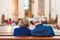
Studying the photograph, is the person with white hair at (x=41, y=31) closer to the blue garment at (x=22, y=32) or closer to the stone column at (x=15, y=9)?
the blue garment at (x=22, y=32)

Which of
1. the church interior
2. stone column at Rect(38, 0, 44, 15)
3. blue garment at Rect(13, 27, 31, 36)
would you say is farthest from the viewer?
stone column at Rect(38, 0, 44, 15)

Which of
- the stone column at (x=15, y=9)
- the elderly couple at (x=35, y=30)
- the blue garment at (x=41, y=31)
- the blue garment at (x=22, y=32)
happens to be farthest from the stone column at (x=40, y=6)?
the blue garment at (x=41, y=31)

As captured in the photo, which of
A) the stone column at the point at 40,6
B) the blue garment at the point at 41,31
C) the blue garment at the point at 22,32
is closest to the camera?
the blue garment at the point at 41,31

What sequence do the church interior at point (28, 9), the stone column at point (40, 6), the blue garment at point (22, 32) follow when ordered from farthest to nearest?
the stone column at point (40, 6)
the church interior at point (28, 9)
the blue garment at point (22, 32)

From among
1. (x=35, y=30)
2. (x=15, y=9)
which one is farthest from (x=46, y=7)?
(x=35, y=30)

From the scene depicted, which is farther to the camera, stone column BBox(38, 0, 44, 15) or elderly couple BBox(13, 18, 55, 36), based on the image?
stone column BBox(38, 0, 44, 15)

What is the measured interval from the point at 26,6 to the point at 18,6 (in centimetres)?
23

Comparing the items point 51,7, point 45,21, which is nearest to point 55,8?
point 51,7

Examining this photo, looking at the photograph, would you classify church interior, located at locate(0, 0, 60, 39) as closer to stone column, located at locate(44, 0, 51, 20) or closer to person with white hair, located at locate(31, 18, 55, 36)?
stone column, located at locate(44, 0, 51, 20)

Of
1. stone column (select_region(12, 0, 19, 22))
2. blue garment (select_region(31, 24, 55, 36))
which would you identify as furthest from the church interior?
blue garment (select_region(31, 24, 55, 36))

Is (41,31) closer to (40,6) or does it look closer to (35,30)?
(35,30)

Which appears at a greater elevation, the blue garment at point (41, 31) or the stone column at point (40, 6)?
the stone column at point (40, 6)

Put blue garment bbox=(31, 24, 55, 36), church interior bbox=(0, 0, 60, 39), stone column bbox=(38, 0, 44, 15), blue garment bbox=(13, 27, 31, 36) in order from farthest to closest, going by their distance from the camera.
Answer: stone column bbox=(38, 0, 44, 15)
church interior bbox=(0, 0, 60, 39)
blue garment bbox=(13, 27, 31, 36)
blue garment bbox=(31, 24, 55, 36)

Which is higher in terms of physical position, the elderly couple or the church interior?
the church interior
